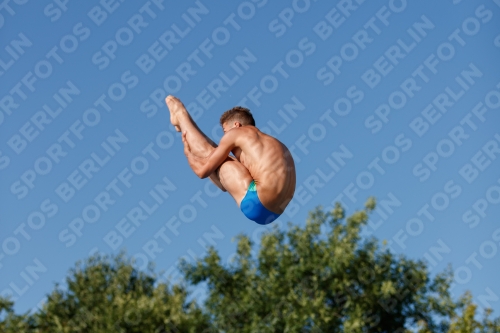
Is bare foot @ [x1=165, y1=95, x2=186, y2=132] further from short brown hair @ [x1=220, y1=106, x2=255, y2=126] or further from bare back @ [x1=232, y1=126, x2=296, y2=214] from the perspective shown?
bare back @ [x1=232, y1=126, x2=296, y2=214]

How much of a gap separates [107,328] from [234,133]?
19455mm

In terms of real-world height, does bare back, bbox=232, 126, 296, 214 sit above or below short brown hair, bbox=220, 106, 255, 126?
below

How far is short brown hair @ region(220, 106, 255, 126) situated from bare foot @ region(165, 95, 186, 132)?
409 millimetres

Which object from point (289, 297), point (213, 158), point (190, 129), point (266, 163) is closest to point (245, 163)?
point (266, 163)

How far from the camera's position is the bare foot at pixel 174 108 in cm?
639

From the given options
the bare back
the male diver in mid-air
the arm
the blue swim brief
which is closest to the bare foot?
the male diver in mid-air

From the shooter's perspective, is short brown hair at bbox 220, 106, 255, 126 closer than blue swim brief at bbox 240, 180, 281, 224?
No

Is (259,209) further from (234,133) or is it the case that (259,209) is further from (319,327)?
(319,327)

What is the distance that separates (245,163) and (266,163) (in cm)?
25

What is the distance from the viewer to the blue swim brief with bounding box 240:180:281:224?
6.22m

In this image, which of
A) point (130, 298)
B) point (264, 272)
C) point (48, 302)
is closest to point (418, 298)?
point (264, 272)

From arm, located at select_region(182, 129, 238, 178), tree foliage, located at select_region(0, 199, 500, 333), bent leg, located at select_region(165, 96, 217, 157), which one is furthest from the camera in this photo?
tree foliage, located at select_region(0, 199, 500, 333)

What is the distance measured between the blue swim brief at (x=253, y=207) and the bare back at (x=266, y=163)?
4 cm

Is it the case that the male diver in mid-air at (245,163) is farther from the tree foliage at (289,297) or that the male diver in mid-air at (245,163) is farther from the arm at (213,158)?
the tree foliage at (289,297)
